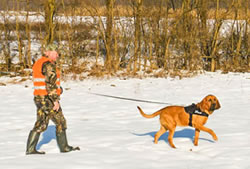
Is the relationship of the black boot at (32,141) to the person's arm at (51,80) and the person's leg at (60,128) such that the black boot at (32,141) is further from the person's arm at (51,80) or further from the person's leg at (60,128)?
the person's arm at (51,80)

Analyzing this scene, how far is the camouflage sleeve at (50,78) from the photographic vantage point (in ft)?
17.7

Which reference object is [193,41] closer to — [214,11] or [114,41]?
[214,11]

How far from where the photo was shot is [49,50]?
18.1ft

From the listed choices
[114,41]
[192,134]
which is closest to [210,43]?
[114,41]

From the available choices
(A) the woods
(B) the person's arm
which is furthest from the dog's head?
(A) the woods

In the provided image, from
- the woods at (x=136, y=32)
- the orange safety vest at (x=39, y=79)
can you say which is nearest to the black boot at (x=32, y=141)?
the orange safety vest at (x=39, y=79)

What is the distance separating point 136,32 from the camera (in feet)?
62.2

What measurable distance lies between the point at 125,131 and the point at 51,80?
9.83ft

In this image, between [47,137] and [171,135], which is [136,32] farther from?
[171,135]

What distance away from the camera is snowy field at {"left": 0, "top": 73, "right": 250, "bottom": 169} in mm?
5336

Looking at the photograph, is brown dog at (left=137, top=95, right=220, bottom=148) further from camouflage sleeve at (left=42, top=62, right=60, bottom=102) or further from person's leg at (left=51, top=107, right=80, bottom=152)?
camouflage sleeve at (left=42, top=62, right=60, bottom=102)

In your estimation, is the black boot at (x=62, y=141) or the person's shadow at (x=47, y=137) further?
the person's shadow at (x=47, y=137)

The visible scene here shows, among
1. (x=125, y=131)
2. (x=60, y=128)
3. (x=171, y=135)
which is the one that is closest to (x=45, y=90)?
(x=60, y=128)

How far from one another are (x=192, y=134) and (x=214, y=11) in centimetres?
1350
